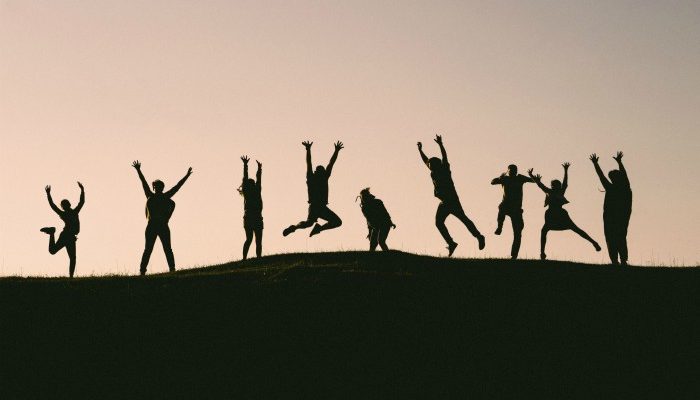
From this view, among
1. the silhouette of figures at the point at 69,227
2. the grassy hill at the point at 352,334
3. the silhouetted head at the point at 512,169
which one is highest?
the silhouetted head at the point at 512,169

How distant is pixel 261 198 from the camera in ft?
98.5

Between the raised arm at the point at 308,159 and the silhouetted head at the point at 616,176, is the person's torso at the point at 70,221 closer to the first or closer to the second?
the raised arm at the point at 308,159

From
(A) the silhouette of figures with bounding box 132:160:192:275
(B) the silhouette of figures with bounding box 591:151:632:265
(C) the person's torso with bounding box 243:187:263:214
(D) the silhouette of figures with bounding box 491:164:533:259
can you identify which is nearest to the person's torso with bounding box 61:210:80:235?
(A) the silhouette of figures with bounding box 132:160:192:275

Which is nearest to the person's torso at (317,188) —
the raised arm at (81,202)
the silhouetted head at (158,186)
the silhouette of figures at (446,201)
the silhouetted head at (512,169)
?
the silhouette of figures at (446,201)

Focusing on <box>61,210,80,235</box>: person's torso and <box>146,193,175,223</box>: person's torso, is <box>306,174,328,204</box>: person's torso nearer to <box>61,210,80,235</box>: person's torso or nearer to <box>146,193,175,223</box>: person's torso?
<box>146,193,175,223</box>: person's torso

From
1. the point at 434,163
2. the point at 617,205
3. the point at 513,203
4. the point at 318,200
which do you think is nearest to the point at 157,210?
the point at 318,200

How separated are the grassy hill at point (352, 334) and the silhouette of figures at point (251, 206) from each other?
3.93 metres

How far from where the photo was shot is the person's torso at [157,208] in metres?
29.3

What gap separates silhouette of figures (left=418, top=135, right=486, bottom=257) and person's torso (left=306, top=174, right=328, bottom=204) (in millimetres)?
2818

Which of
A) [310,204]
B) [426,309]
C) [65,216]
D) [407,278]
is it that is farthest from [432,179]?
[65,216]

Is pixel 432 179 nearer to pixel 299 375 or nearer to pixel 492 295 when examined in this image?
pixel 492 295

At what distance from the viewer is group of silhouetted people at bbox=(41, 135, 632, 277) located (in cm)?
2900

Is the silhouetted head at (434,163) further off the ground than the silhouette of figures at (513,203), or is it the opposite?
the silhouetted head at (434,163)

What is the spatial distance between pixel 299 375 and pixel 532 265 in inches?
377
